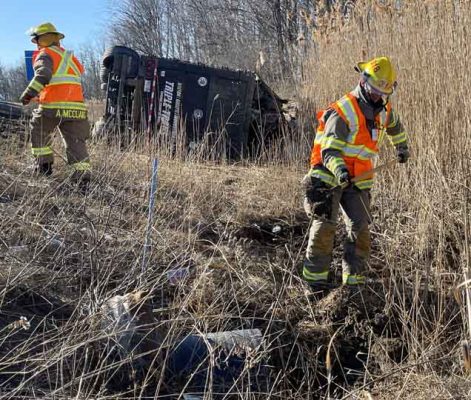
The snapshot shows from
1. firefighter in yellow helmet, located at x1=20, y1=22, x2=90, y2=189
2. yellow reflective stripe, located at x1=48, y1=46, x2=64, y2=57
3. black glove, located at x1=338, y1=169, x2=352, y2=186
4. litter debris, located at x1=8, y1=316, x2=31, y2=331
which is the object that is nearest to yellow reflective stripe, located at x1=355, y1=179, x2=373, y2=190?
black glove, located at x1=338, y1=169, x2=352, y2=186

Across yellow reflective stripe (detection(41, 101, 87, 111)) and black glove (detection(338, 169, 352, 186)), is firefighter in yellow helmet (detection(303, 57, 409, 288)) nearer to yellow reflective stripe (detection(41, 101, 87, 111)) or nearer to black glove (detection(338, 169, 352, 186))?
black glove (detection(338, 169, 352, 186))

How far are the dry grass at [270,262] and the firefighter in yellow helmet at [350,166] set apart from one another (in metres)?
0.22

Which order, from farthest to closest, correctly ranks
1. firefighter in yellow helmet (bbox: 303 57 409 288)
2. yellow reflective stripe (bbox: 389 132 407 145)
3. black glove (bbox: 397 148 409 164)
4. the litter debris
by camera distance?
1. yellow reflective stripe (bbox: 389 132 407 145)
2. black glove (bbox: 397 148 409 164)
3. firefighter in yellow helmet (bbox: 303 57 409 288)
4. the litter debris

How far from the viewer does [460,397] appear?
2.23 meters

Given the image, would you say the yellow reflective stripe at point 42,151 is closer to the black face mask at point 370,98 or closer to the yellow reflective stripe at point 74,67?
the yellow reflective stripe at point 74,67

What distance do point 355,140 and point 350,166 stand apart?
0.59ft

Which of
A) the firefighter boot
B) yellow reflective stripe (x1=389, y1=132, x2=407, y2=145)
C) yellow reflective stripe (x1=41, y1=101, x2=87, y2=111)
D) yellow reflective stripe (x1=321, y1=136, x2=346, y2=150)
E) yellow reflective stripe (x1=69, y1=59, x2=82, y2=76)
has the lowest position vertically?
the firefighter boot

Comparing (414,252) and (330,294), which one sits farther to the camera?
(414,252)

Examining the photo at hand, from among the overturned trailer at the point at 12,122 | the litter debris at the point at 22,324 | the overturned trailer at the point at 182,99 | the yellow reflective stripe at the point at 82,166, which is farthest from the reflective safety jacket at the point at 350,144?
the overturned trailer at the point at 12,122

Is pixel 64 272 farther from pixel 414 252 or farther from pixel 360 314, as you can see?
pixel 414 252

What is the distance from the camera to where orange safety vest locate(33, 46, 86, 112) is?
5.21 metres

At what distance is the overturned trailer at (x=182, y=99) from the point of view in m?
7.13

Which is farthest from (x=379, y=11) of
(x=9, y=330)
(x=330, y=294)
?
(x=9, y=330)

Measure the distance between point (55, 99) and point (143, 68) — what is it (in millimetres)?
2136
